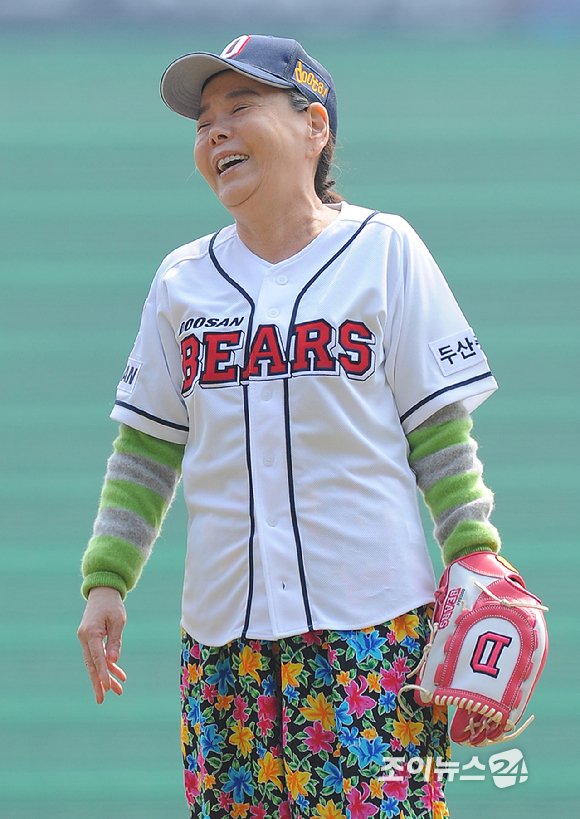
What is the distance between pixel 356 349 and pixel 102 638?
68 centimetres

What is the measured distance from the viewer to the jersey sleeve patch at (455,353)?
1767 millimetres

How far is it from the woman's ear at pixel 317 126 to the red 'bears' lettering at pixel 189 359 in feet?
1.37

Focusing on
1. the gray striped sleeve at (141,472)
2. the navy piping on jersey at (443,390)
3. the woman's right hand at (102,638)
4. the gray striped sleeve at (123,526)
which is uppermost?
the navy piping on jersey at (443,390)

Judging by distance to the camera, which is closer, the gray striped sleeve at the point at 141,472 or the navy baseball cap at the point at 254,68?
the navy baseball cap at the point at 254,68

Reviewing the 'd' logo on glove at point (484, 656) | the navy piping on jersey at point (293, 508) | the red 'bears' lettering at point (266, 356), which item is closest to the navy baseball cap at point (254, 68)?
the red 'bears' lettering at point (266, 356)

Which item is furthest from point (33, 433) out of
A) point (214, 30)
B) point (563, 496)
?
point (563, 496)

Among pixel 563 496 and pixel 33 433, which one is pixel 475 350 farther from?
pixel 33 433

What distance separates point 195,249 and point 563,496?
175 centimetres

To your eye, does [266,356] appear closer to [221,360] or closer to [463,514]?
[221,360]

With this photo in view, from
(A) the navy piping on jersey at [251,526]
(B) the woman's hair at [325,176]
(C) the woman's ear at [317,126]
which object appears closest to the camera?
(A) the navy piping on jersey at [251,526]

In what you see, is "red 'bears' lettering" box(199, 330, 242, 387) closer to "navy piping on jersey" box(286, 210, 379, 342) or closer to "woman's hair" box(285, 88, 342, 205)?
"navy piping on jersey" box(286, 210, 379, 342)

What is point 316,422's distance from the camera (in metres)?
1.72

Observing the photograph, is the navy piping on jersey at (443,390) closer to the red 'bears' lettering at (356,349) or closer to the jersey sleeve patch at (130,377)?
the red 'bears' lettering at (356,349)

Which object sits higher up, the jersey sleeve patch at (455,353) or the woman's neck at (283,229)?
the woman's neck at (283,229)
